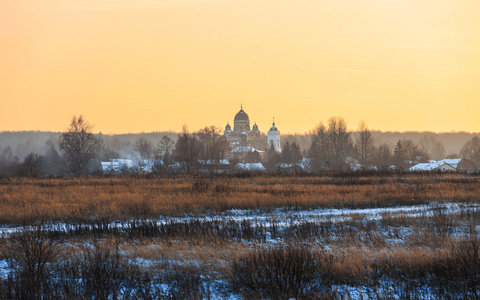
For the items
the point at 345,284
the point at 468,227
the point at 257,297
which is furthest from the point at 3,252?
the point at 468,227

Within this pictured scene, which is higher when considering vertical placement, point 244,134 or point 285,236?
point 244,134

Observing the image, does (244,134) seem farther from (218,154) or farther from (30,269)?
(30,269)

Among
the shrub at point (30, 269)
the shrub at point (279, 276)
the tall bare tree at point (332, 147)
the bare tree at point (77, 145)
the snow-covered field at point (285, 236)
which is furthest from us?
the tall bare tree at point (332, 147)

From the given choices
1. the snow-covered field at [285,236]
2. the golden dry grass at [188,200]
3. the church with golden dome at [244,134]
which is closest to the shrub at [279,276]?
the snow-covered field at [285,236]

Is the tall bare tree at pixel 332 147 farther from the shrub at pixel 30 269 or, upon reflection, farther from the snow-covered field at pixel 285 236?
the shrub at pixel 30 269

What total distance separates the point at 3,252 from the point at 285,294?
6.77 meters

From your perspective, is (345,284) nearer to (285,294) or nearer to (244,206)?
(285,294)

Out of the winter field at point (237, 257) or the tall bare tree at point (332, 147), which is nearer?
the winter field at point (237, 257)

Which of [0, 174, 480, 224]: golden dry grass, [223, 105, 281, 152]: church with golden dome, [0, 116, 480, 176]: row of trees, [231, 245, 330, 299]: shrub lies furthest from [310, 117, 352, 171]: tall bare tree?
[231, 245, 330, 299]: shrub

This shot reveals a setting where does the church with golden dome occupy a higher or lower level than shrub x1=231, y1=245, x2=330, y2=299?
higher

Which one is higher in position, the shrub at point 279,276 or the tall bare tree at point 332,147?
the tall bare tree at point 332,147

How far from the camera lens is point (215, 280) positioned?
9258 millimetres

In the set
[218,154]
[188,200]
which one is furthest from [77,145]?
[188,200]

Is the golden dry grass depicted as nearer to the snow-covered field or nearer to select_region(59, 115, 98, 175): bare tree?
the snow-covered field
